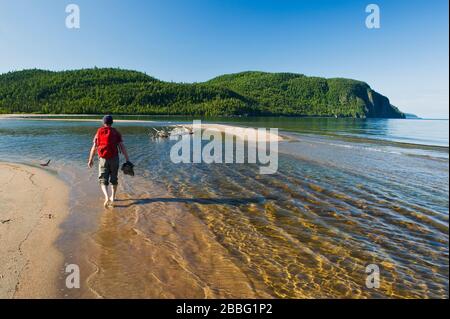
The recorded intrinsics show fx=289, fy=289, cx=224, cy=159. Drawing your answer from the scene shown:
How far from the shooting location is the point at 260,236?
327 inches

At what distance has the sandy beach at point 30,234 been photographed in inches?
217

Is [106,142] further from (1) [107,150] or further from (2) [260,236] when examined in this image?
(2) [260,236]

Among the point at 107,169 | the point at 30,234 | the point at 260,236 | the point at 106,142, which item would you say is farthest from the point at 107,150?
the point at 260,236

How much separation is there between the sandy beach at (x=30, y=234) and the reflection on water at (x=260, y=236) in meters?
0.52

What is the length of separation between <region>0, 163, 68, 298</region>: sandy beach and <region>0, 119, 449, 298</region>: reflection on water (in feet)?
1.72

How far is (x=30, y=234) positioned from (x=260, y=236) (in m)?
6.32

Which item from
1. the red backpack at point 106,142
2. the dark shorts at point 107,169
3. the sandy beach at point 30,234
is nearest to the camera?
the sandy beach at point 30,234

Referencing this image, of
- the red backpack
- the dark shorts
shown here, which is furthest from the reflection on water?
the red backpack

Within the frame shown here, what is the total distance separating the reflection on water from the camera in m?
5.87

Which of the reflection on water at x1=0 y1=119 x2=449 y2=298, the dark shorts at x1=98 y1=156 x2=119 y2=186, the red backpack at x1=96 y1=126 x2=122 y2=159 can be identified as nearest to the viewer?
the reflection on water at x1=0 y1=119 x2=449 y2=298

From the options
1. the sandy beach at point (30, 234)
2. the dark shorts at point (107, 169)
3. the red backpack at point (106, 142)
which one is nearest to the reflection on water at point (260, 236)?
the sandy beach at point (30, 234)

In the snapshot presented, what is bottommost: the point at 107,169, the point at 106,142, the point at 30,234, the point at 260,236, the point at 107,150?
the point at 260,236

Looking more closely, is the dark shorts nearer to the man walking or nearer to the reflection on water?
the man walking

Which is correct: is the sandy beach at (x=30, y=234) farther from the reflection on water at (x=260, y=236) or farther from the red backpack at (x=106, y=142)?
the red backpack at (x=106, y=142)
